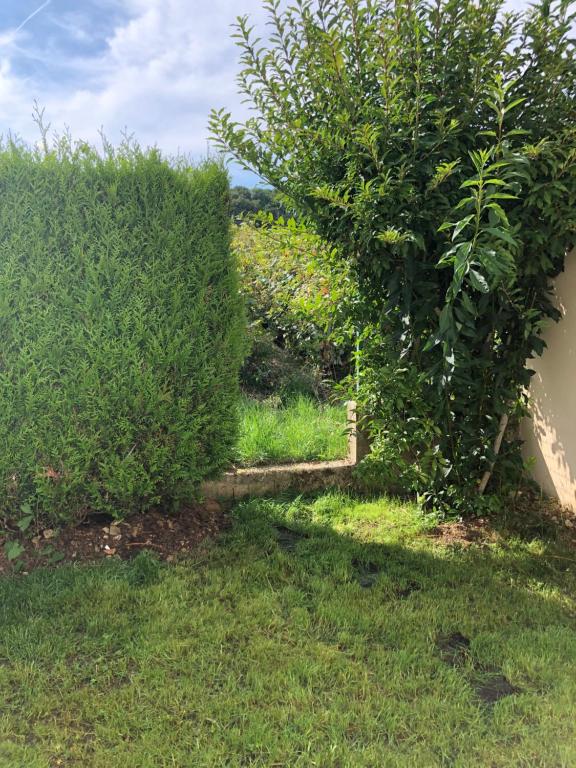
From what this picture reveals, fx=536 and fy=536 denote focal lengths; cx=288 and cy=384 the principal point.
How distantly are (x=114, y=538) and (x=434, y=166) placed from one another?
2792 mm

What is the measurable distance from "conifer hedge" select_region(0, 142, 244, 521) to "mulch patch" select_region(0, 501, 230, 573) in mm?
117

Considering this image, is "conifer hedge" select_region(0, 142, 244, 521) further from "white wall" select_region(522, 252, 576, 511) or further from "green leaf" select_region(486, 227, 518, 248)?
"white wall" select_region(522, 252, 576, 511)

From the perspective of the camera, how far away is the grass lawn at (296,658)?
1.76 m

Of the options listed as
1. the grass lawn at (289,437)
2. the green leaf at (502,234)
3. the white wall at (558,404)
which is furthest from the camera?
the grass lawn at (289,437)

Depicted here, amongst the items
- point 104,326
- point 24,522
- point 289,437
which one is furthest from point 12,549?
point 289,437

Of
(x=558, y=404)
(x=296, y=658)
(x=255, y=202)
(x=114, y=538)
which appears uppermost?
(x=255, y=202)

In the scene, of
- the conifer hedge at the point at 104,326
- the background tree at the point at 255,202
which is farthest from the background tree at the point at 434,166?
the conifer hedge at the point at 104,326

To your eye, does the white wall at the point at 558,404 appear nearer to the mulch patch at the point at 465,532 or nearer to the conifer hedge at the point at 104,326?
the mulch patch at the point at 465,532

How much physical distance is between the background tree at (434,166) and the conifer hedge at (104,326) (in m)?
0.63

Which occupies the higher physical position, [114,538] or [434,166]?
[434,166]

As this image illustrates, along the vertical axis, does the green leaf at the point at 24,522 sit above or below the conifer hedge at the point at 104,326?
below

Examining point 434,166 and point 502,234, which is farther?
point 434,166

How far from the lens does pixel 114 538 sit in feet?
10.6

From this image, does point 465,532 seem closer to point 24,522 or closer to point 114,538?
point 114,538
